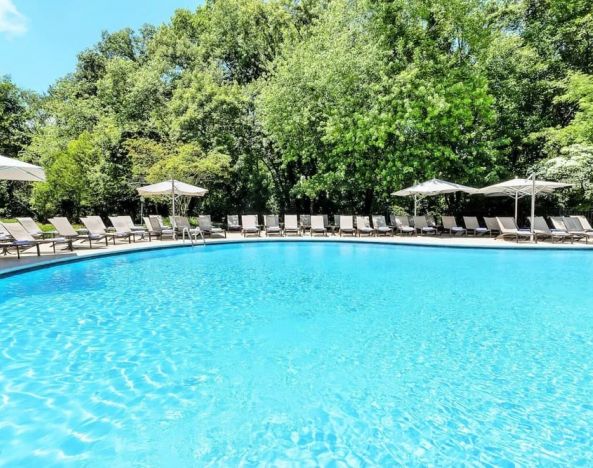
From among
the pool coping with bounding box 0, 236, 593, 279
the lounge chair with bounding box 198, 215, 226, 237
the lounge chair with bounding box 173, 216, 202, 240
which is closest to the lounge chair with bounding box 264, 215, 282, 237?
the pool coping with bounding box 0, 236, 593, 279

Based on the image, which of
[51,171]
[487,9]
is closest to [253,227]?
[51,171]

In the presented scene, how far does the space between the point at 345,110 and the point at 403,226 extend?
6.37 meters

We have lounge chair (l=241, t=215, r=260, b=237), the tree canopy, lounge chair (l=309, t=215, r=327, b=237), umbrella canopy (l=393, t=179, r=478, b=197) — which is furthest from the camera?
the tree canopy

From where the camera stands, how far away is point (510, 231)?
15438 mm

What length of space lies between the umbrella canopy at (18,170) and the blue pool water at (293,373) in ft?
8.38

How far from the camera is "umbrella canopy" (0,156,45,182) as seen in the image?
9.03m

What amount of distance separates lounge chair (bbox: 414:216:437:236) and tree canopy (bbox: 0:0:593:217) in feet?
6.39

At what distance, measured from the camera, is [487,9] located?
20.4m

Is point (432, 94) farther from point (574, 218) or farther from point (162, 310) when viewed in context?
point (162, 310)

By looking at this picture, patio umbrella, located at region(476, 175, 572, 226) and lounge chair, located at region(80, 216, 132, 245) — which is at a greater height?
patio umbrella, located at region(476, 175, 572, 226)

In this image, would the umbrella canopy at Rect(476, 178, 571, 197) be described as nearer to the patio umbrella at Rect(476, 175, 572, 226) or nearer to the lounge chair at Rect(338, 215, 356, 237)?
the patio umbrella at Rect(476, 175, 572, 226)

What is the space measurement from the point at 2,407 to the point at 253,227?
14.0 metres

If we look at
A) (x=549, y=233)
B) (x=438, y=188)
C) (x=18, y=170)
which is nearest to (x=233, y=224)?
(x=438, y=188)

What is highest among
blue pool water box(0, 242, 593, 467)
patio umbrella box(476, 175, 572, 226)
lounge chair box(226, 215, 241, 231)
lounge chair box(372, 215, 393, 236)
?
patio umbrella box(476, 175, 572, 226)
